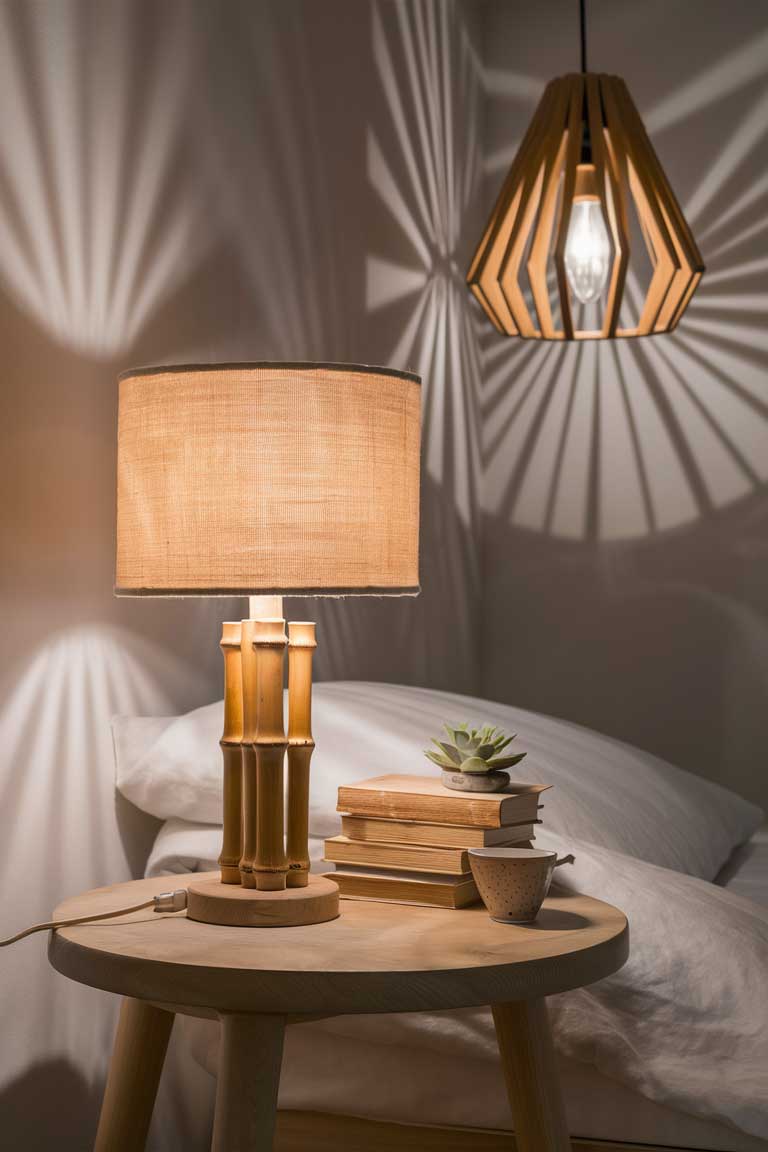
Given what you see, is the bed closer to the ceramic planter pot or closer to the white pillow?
the white pillow

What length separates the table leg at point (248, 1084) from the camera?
3.07ft

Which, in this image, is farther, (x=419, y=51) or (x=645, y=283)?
(x=645, y=283)

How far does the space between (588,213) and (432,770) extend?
1.06 m

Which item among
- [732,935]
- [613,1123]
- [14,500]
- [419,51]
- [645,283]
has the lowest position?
[613,1123]

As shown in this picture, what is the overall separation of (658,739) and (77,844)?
178 cm

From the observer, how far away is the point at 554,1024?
46.1 inches

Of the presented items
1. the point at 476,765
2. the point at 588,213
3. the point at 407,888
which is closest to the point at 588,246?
the point at 588,213

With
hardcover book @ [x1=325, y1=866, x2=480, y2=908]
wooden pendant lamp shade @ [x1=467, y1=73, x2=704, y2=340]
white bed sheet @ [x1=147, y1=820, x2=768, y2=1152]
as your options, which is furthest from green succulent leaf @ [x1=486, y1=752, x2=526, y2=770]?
wooden pendant lamp shade @ [x1=467, y1=73, x2=704, y2=340]

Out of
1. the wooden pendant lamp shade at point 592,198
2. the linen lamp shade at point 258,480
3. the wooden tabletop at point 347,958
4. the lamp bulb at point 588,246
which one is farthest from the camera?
the lamp bulb at point 588,246

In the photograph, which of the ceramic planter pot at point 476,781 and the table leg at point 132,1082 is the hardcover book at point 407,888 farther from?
the table leg at point 132,1082

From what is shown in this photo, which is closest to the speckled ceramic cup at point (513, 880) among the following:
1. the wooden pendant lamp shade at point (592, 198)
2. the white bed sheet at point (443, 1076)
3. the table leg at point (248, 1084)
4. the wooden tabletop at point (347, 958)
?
the wooden tabletop at point (347, 958)

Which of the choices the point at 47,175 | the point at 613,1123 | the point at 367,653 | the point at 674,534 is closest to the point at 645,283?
the point at 674,534

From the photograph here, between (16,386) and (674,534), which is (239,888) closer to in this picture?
(16,386)

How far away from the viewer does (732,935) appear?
3.92 feet
